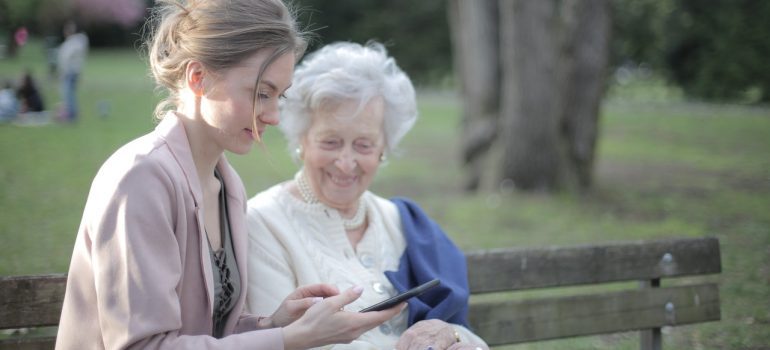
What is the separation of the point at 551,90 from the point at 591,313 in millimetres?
6207

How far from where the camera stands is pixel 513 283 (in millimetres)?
3518

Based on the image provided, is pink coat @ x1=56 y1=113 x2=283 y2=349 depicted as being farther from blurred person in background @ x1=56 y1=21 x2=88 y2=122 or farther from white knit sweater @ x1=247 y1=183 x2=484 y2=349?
blurred person in background @ x1=56 y1=21 x2=88 y2=122

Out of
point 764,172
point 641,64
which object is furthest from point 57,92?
point 641,64

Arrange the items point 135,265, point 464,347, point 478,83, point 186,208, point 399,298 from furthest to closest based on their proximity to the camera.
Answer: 1. point 478,83
2. point 464,347
3. point 399,298
4. point 186,208
5. point 135,265

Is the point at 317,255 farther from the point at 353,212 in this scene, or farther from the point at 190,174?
the point at 190,174

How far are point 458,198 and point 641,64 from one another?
1785 cm

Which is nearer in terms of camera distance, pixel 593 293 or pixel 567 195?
pixel 593 293

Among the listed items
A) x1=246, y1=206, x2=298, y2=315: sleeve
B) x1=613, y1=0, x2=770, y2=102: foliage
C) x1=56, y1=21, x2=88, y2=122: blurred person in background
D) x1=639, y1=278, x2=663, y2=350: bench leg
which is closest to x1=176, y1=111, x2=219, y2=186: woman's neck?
x1=246, y1=206, x2=298, y2=315: sleeve

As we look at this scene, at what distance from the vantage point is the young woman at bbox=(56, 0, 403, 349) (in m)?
2.13

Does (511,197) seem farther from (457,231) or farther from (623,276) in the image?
(623,276)

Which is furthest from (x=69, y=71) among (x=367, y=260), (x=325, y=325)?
(x=325, y=325)

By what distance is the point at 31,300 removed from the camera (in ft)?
9.29

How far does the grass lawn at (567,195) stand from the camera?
18.4 feet

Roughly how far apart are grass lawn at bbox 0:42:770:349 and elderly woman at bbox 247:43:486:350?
342mm
